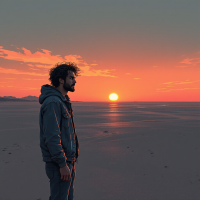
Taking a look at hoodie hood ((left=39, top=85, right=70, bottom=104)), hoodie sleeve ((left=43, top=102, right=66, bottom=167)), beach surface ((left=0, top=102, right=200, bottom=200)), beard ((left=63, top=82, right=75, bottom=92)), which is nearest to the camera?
hoodie sleeve ((left=43, top=102, right=66, bottom=167))

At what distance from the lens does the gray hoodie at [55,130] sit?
6.94 feet

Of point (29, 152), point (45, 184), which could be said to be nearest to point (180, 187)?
point (45, 184)

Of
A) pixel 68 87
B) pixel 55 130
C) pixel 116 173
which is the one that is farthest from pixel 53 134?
pixel 116 173

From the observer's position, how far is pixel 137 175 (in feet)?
14.9

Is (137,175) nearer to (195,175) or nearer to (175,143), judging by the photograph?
(195,175)

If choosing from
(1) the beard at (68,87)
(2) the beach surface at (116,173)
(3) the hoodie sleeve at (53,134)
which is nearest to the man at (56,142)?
(3) the hoodie sleeve at (53,134)

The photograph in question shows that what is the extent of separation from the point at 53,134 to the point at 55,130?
0.19ft

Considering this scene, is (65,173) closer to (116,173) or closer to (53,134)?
(53,134)

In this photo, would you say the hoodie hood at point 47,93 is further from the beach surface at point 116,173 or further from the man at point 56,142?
the beach surface at point 116,173

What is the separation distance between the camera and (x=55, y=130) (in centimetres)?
214

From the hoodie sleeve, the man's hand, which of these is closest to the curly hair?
the hoodie sleeve

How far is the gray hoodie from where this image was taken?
2115 millimetres

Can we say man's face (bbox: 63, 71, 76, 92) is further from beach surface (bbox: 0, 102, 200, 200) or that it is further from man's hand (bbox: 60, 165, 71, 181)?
beach surface (bbox: 0, 102, 200, 200)

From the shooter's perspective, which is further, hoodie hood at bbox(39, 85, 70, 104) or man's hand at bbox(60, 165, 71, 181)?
hoodie hood at bbox(39, 85, 70, 104)
